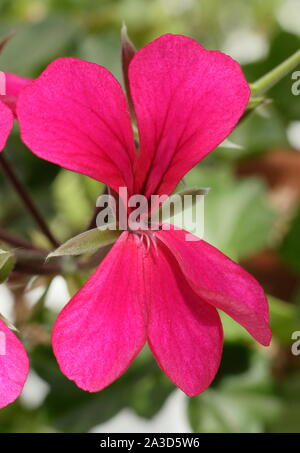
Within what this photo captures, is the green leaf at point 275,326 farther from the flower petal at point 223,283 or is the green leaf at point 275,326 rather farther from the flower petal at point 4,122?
the flower petal at point 4,122

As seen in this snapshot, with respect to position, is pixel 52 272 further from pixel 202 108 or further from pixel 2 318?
pixel 202 108

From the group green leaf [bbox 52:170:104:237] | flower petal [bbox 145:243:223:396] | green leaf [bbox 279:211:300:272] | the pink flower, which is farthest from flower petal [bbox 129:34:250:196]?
green leaf [bbox 52:170:104:237]

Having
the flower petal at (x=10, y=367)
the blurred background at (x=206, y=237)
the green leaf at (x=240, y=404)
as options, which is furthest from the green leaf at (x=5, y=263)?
the green leaf at (x=240, y=404)

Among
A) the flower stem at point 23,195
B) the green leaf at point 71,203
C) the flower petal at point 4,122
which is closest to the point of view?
the flower petal at point 4,122

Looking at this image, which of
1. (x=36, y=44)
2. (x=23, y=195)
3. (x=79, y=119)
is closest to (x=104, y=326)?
(x=79, y=119)

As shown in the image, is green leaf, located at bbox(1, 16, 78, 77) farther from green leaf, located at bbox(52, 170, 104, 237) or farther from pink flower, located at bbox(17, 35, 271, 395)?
pink flower, located at bbox(17, 35, 271, 395)

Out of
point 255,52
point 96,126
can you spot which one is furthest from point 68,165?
point 255,52
